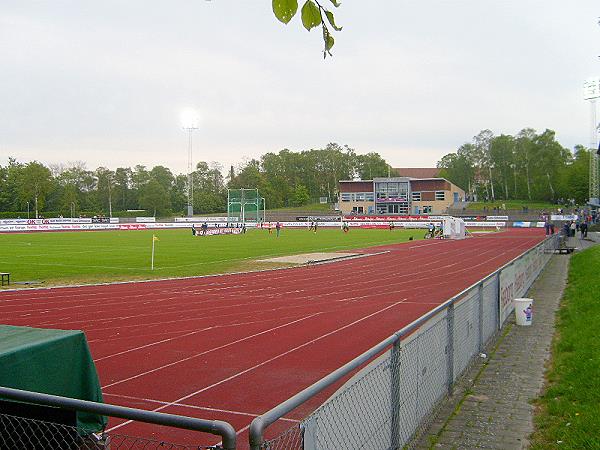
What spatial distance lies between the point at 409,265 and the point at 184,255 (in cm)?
1438

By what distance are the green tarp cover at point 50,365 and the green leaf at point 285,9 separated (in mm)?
3253

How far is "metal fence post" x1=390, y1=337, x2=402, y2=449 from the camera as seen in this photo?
5.60 meters

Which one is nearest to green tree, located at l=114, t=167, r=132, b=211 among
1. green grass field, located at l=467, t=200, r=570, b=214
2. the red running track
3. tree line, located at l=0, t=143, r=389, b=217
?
tree line, located at l=0, t=143, r=389, b=217

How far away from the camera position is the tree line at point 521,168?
116750 mm

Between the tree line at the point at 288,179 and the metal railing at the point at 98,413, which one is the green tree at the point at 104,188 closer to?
the tree line at the point at 288,179

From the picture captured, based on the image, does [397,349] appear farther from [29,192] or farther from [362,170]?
[362,170]

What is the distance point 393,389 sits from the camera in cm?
561

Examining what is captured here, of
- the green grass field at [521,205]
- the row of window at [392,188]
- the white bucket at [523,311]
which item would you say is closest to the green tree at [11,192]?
the row of window at [392,188]

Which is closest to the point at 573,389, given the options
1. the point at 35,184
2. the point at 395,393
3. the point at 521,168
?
the point at 395,393

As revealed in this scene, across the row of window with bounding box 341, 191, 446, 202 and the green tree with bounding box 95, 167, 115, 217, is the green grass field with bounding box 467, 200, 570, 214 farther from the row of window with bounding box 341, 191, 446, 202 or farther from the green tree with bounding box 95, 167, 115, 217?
the green tree with bounding box 95, 167, 115, 217

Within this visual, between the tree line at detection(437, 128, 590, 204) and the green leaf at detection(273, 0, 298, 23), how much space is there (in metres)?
120

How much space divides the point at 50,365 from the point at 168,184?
146160mm

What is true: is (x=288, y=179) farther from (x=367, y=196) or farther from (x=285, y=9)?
(x=285, y=9)

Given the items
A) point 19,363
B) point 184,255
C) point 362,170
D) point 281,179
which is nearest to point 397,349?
point 19,363
